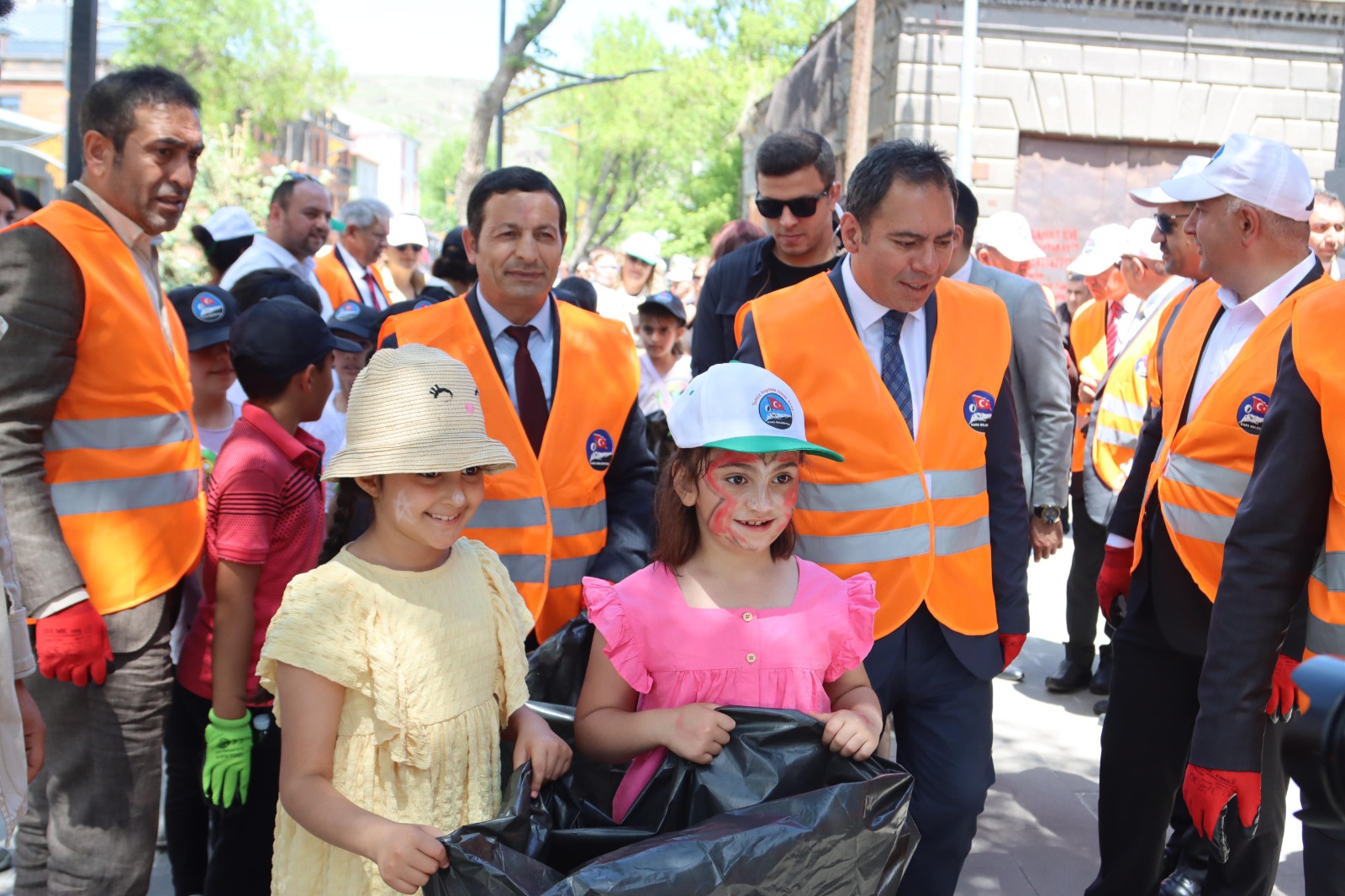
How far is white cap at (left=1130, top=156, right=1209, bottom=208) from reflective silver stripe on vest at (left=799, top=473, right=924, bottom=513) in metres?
1.12

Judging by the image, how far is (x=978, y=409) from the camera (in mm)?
3275

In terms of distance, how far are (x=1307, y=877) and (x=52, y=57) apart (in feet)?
208

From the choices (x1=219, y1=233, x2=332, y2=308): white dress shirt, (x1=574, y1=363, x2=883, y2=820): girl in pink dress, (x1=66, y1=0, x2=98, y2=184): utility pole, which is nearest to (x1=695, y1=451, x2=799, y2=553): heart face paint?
(x1=574, y1=363, x2=883, y2=820): girl in pink dress

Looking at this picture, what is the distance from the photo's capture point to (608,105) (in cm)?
5094

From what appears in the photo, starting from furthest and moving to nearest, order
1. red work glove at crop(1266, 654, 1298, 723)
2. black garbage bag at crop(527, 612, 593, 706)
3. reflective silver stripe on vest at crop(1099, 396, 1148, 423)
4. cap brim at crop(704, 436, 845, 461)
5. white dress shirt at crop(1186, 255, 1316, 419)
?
reflective silver stripe on vest at crop(1099, 396, 1148, 423) → white dress shirt at crop(1186, 255, 1316, 419) → red work glove at crop(1266, 654, 1298, 723) → black garbage bag at crop(527, 612, 593, 706) → cap brim at crop(704, 436, 845, 461)

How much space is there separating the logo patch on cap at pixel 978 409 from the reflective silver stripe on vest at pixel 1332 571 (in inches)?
37.1

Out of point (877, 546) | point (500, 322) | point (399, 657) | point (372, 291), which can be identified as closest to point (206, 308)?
point (500, 322)

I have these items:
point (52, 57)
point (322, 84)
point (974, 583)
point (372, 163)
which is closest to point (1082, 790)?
point (974, 583)

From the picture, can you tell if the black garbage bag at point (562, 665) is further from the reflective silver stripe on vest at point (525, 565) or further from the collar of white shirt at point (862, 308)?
the collar of white shirt at point (862, 308)

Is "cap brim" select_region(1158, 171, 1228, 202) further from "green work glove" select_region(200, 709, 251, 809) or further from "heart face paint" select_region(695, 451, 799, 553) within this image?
"green work glove" select_region(200, 709, 251, 809)

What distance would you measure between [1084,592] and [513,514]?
13.1ft

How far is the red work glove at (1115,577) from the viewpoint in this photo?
12.5 feet

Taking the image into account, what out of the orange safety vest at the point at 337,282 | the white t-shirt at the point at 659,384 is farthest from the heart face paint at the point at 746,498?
the orange safety vest at the point at 337,282

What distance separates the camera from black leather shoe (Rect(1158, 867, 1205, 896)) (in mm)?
3904
